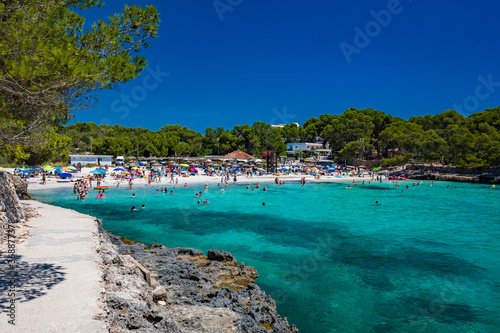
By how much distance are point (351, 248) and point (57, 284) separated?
12860 millimetres

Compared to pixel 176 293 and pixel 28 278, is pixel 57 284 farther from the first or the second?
pixel 176 293

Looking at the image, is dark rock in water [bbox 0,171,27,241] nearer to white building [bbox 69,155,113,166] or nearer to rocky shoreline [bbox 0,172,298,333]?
rocky shoreline [bbox 0,172,298,333]

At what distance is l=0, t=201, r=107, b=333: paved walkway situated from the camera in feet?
15.6

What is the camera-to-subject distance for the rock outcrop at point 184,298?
5.80 metres

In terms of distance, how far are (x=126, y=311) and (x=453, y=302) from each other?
9.82m

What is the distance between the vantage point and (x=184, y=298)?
8133mm

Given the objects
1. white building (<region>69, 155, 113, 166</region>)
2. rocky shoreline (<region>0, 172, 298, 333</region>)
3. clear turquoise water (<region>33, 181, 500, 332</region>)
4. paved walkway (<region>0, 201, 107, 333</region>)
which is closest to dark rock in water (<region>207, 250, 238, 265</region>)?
rocky shoreline (<region>0, 172, 298, 333</region>)

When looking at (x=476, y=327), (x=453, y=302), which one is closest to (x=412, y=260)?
(x=453, y=302)

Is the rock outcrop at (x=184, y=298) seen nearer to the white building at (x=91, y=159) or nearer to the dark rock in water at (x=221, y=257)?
the dark rock in water at (x=221, y=257)

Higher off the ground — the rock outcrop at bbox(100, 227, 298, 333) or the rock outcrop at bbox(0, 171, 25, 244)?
the rock outcrop at bbox(0, 171, 25, 244)

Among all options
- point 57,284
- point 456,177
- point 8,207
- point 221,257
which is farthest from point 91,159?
point 456,177

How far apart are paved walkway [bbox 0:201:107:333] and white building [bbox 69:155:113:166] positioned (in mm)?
54317

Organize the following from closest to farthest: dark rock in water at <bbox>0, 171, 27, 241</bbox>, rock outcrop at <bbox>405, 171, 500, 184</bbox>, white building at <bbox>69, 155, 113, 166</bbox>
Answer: dark rock in water at <bbox>0, 171, 27, 241</bbox> < rock outcrop at <bbox>405, 171, 500, 184</bbox> < white building at <bbox>69, 155, 113, 166</bbox>

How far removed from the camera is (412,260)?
13523mm
